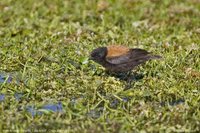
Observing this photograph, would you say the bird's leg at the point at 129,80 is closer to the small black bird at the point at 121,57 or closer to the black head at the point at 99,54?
the small black bird at the point at 121,57

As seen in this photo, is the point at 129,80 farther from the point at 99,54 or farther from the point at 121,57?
the point at 99,54

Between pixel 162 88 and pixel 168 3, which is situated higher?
pixel 168 3

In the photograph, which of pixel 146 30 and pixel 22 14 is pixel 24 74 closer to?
pixel 146 30

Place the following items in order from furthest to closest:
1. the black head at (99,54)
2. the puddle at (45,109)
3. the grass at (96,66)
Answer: the black head at (99,54) < the puddle at (45,109) < the grass at (96,66)

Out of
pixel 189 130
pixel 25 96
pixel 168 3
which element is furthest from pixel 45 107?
pixel 168 3

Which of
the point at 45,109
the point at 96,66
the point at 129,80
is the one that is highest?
the point at 96,66

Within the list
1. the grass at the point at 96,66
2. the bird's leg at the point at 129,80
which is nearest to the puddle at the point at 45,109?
the grass at the point at 96,66

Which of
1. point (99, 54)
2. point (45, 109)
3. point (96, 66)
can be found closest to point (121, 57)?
point (99, 54)
